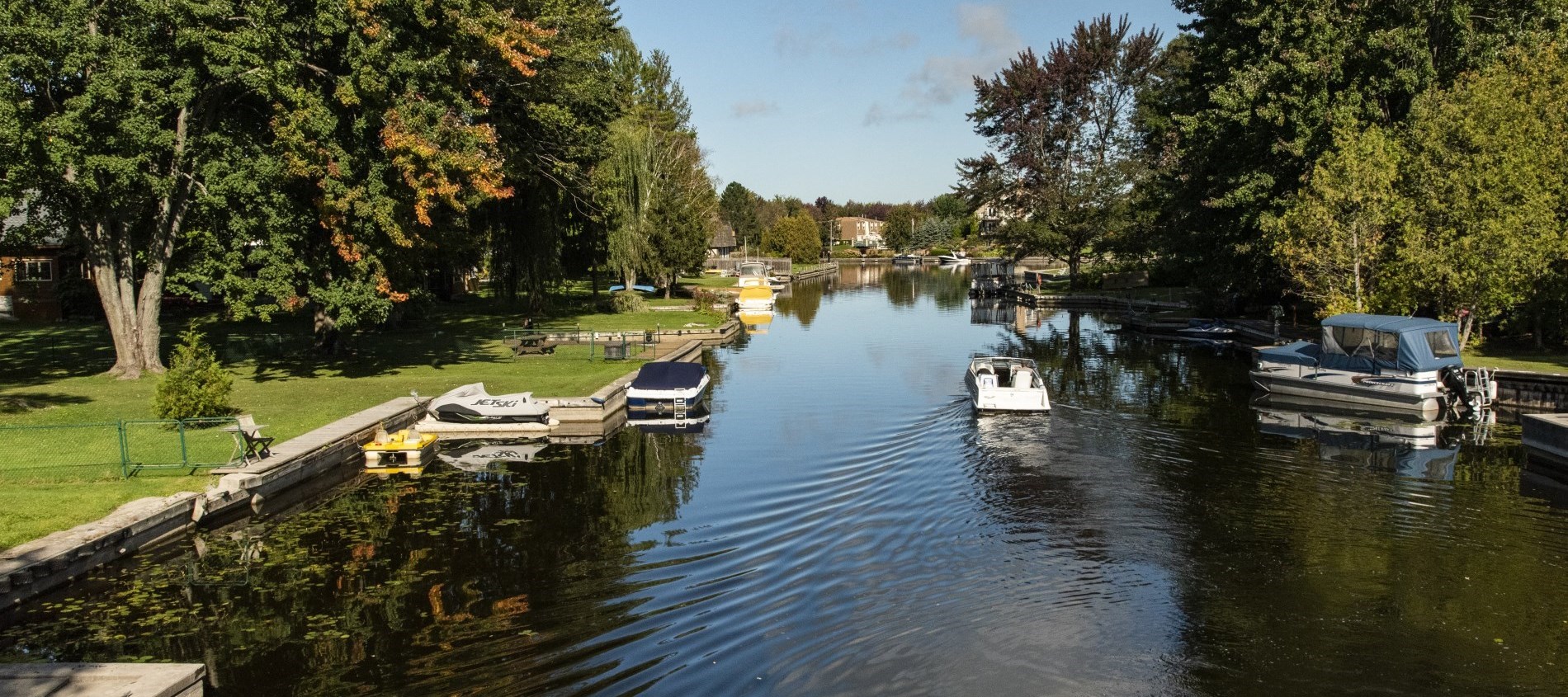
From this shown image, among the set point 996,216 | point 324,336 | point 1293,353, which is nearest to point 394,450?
point 324,336

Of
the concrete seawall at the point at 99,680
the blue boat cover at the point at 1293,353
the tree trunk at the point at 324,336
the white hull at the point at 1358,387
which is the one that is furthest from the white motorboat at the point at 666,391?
the blue boat cover at the point at 1293,353

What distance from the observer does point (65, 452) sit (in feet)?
66.8

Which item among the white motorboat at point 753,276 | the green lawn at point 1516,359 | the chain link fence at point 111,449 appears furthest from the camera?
the white motorboat at point 753,276

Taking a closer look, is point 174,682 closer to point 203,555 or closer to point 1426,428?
point 203,555

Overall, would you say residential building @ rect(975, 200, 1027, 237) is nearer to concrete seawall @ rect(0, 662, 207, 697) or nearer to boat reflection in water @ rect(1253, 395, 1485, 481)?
boat reflection in water @ rect(1253, 395, 1485, 481)

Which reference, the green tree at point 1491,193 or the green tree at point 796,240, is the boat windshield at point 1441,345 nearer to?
the green tree at point 1491,193

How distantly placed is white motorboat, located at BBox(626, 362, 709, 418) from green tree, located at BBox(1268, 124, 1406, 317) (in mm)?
24752

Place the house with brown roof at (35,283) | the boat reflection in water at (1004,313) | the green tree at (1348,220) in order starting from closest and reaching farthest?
the green tree at (1348,220), the house with brown roof at (35,283), the boat reflection in water at (1004,313)

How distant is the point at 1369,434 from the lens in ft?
92.4

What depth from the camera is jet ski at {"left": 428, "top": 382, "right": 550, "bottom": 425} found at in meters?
27.0

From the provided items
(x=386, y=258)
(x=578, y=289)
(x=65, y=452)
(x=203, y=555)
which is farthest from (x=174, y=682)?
(x=578, y=289)

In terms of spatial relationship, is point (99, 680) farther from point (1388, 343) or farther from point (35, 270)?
point (35, 270)

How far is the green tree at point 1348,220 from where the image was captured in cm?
3762

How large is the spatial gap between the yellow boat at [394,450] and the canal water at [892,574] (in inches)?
26.9
